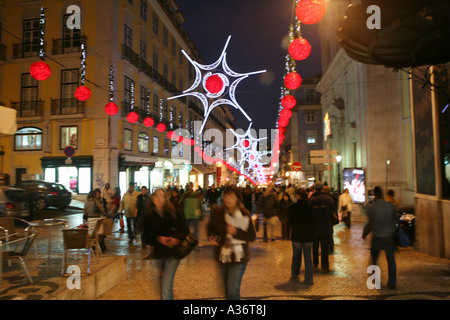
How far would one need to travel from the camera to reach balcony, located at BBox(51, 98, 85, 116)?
22.1 metres

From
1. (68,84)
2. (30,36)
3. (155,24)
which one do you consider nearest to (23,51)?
(30,36)

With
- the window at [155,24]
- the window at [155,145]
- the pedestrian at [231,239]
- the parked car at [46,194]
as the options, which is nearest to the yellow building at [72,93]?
the parked car at [46,194]

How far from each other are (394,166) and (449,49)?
13282 millimetres

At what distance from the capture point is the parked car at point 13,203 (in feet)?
40.5

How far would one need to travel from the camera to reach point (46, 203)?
18344 mm

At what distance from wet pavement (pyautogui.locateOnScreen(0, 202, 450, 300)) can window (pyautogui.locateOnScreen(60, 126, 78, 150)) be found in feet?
49.5

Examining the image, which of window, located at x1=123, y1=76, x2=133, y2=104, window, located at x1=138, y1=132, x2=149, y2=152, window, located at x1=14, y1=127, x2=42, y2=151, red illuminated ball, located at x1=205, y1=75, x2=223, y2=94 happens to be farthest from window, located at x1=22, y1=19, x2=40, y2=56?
red illuminated ball, located at x1=205, y1=75, x2=223, y2=94

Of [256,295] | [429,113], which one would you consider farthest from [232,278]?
[429,113]

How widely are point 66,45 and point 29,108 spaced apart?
5041mm

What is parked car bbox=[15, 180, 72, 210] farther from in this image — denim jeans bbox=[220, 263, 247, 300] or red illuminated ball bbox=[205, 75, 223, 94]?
denim jeans bbox=[220, 263, 247, 300]

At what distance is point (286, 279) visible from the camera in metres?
6.24

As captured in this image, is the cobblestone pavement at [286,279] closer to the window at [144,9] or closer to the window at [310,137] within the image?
the window at [144,9]
